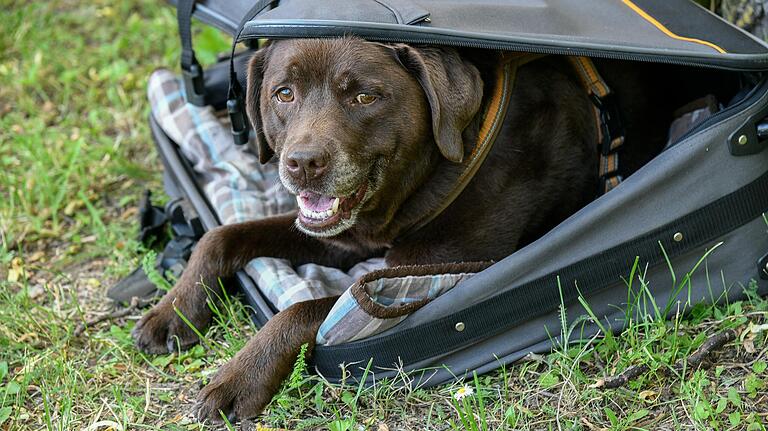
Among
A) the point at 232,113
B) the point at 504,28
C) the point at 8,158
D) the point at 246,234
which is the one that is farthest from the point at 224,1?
the point at 8,158

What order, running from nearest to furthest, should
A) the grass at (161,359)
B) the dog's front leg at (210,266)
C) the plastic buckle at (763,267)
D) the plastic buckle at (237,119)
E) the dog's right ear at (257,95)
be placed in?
the grass at (161,359) → the plastic buckle at (763,267) → the dog's right ear at (257,95) → the dog's front leg at (210,266) → the plastic buckle at (237,119)

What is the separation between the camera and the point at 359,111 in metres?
2.64

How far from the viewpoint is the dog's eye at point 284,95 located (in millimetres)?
2730

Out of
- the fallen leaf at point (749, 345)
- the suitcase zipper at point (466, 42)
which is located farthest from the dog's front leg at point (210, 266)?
the fallen leaf at point (749, 345)

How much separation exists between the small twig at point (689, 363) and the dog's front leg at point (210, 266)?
3.58 feet

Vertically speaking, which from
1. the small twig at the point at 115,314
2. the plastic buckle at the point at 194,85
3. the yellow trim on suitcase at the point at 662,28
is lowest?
the small twig at the point at 115,314

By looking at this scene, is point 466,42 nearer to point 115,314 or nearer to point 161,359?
point 161,359

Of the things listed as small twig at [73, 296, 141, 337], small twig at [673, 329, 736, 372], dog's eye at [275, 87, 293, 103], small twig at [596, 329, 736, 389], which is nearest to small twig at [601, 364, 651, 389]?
small twig at [596, 329, 736, 389]

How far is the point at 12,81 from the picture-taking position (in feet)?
15.9

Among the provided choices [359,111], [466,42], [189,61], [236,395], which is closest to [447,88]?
[466,42]

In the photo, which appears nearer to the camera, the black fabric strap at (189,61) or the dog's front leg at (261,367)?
the dog's front leg at (261,367)

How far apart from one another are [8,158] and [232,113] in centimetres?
169

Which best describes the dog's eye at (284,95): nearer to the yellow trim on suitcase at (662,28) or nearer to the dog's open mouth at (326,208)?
the dog's open mouth at (326,208)

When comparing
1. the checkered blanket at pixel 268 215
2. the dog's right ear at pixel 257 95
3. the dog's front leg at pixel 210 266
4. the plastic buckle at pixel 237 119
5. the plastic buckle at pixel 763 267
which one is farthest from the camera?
the plastic buckle at pixel 237 119
